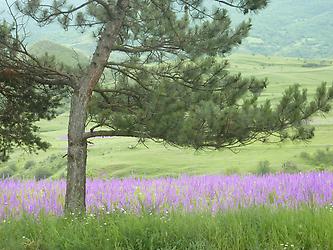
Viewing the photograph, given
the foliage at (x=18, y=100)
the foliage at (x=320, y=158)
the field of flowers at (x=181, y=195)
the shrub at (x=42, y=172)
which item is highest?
the foliage at (x=18, y=100)

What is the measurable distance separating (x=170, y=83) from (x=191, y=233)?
2781 mm

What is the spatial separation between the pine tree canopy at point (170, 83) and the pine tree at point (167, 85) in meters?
0.02

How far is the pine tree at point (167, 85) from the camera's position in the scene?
7395mm

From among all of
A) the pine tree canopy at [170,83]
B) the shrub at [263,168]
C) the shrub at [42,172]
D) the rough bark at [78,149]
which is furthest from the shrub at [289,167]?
the rough bark at [78,149]

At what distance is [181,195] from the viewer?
33.9 ft

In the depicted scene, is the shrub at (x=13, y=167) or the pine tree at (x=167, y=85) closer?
the pine tree at (x=167, y=85)

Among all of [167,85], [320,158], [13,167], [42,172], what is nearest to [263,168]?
[320,158]

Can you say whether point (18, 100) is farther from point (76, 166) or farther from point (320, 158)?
point (320, 158)

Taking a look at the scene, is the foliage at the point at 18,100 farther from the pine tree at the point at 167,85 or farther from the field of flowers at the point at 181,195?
the field of flowers at the point at 181,195

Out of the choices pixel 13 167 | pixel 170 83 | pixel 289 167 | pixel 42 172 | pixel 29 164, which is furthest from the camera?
pixel 13 167

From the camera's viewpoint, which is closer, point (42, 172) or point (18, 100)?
point (18, 100)

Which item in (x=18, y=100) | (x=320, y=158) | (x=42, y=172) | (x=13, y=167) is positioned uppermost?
(x=18, y=100)

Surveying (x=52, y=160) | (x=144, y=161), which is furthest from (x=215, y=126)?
(x=52, y=160)

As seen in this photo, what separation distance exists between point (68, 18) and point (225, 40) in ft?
10.4
